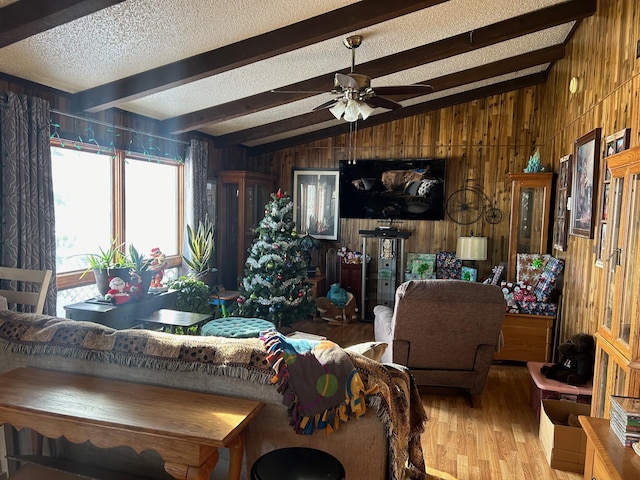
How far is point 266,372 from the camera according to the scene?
5.91 feet

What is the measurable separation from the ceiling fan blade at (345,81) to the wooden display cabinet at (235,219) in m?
3.08

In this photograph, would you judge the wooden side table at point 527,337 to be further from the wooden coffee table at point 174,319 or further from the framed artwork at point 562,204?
the wooden coffee table at point 174,319

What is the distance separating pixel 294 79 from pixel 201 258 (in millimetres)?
2381

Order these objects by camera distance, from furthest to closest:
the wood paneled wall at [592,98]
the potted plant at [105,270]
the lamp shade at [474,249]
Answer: the lamp shade at [474,249] < the potted plant at [105,270] < the wood paneled wall at [592,98]

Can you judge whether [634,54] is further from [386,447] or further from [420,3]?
[386,447]

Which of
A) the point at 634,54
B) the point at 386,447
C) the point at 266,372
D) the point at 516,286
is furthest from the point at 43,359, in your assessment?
the point at 516,286

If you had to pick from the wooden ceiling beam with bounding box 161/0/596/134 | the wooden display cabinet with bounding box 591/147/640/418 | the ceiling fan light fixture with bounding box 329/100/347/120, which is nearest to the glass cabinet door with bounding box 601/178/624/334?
the wooden display cabinet with bounding box 591/147/640/418

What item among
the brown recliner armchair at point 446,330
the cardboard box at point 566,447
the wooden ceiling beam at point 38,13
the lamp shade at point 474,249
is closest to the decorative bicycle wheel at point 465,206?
the lamp shade at point 474,249

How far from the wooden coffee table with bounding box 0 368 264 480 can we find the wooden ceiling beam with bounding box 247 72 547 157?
4.87 m

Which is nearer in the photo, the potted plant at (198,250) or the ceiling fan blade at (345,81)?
the ceiling fan blade at (345,81)

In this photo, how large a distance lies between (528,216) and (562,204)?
1.97 ft

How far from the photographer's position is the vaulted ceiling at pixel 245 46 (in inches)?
112

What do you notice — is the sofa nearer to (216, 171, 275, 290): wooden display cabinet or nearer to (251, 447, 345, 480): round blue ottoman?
(251, 447, 345, 480): round blue ottoman

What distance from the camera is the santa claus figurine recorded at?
372cm
